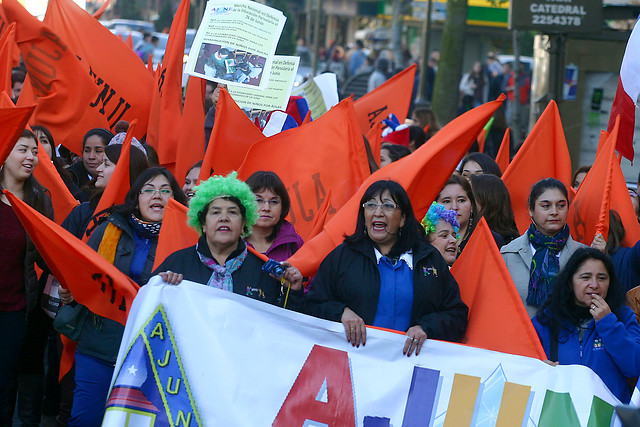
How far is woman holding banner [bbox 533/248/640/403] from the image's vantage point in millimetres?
4809

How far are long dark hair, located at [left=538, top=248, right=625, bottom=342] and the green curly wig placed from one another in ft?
4.82

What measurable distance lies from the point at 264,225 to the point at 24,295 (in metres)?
1.36

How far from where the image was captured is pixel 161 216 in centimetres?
558

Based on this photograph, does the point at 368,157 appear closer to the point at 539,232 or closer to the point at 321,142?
the point at 321,142

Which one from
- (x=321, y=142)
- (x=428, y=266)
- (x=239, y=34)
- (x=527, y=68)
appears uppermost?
(x=527, y=68)

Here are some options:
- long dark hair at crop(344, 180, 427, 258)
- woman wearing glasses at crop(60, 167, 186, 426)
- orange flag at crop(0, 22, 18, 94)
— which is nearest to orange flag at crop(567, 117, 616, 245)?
long dark hair at crop(344, 180, 427, 258)

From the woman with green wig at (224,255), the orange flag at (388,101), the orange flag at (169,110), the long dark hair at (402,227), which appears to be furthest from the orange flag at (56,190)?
the orange flag at (388,101)

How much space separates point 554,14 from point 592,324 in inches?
328

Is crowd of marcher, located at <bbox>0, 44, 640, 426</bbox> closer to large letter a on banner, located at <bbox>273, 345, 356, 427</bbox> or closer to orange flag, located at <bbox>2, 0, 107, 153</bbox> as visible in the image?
large letter a on banner, located at <bbox>273, 345, 356, 427</bbox>

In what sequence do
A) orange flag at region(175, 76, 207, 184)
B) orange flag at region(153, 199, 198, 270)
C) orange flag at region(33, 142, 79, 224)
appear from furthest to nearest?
orange flag at region(175, 76, 207, 184) < orange flag at region(33, 142, 79, 224) < orange flag at region(153, 199, 198, 270)

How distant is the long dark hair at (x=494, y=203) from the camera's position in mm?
6574

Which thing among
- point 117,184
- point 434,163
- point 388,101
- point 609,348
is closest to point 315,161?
point 434,163

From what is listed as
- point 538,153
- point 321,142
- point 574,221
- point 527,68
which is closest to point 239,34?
point 321,142

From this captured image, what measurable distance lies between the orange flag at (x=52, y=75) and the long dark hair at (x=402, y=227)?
11.9 ft
